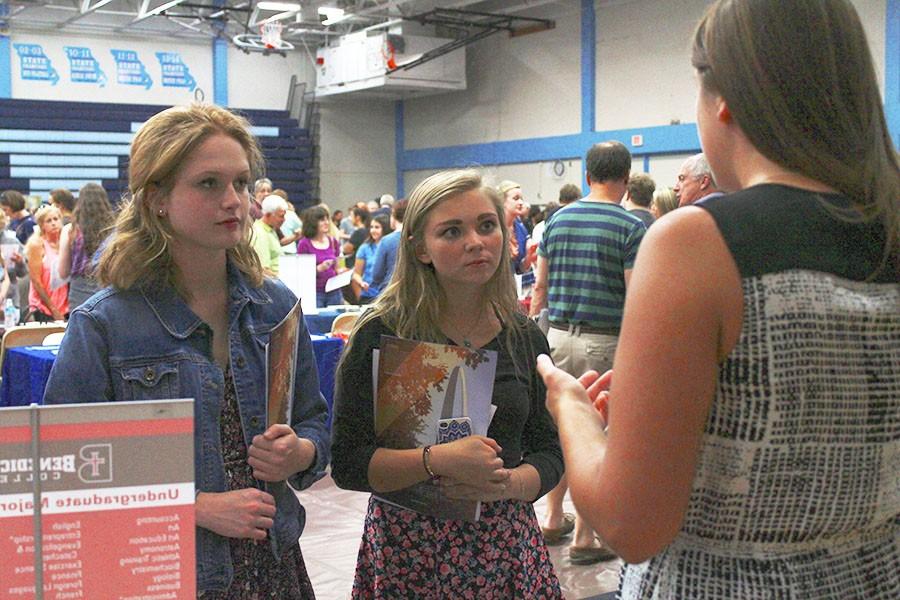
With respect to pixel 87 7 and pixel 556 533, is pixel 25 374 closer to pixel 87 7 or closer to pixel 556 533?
pixel 556 533

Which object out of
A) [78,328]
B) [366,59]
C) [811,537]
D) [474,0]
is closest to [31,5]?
[366,59]

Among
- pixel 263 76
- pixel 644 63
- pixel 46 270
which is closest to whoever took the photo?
pixel 46 270

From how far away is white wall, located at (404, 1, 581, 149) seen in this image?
51.8 ft

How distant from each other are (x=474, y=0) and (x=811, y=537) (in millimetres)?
15148

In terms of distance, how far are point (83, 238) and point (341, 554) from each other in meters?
2.79

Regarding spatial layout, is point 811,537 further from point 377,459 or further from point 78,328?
point 78,328

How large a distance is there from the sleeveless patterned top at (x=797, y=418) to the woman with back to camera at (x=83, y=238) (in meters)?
5.13

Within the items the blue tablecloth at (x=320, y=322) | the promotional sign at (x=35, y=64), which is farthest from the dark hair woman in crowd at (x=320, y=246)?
the promotional sign at (x=35, y=64)

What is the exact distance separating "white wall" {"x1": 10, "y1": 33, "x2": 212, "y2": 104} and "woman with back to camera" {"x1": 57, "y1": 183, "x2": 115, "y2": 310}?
11120 millimetres

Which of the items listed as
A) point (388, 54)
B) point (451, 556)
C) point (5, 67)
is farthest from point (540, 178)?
point (451, 556)

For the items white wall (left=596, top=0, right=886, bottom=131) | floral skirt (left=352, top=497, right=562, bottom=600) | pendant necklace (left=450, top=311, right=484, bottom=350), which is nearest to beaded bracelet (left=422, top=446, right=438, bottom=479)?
floral skirt (left=352, top=497, right=562, bottom=600)

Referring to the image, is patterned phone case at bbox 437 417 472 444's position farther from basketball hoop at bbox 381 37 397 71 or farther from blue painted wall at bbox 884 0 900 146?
basketball hoop at bbox 381 37 397 71

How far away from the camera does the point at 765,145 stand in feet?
3.44

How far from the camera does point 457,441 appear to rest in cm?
181
